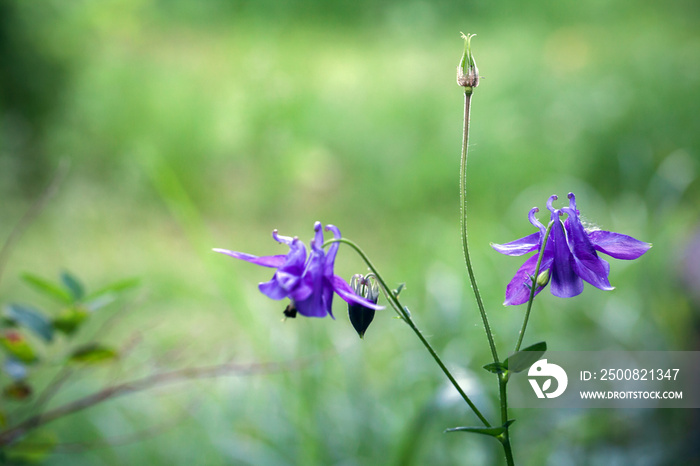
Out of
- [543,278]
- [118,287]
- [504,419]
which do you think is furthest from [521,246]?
[118,287]

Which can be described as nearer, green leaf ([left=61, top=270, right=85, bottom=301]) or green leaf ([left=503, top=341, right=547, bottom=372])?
green leaf ([left=503, top=341, right=547, bottom=372])

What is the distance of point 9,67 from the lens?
304cm

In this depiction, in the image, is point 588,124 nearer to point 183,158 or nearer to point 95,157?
point 183,158

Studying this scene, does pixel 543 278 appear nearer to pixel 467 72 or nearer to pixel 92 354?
pixel 467 72

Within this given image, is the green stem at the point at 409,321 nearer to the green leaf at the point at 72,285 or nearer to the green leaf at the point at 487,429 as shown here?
the green leaf at the point at 487,429

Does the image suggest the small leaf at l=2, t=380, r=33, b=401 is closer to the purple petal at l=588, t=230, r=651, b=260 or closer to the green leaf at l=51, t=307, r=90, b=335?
the green leaf at l=51, t=307, r=90, b=335

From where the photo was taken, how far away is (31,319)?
798 mm

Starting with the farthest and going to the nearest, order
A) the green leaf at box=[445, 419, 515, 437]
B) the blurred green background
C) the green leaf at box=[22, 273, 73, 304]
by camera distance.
Answer: the blurred green background → the green leaf at box=[22, 273, 73, 304] → the green leaf at box=[445, 419, 515, 437]

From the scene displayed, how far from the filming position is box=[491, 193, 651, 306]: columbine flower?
0.53 meters

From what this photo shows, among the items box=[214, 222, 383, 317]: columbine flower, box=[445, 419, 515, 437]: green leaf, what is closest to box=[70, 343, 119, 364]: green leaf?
box=[214, 222, 383, 317]: columbine flower

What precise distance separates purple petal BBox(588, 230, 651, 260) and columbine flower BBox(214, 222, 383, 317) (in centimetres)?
19

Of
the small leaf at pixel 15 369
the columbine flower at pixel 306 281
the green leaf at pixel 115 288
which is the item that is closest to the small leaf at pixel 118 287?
the green leaf at pixel 115 288

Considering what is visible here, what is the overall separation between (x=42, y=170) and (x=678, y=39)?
333 cm

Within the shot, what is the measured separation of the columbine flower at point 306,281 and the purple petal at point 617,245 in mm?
194
